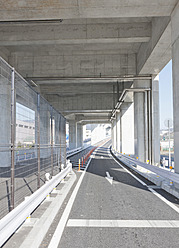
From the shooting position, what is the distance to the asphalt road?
4.47m

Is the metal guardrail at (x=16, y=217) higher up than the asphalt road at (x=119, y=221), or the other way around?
the metal guardrail at (x=16, y=217)

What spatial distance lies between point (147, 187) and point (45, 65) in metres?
12.0

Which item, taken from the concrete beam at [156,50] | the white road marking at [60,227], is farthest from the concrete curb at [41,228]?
the concrete beam at [156,50]

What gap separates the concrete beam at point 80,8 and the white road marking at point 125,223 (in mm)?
7817

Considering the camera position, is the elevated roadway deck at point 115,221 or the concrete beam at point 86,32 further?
the concrete beam at point 86,32

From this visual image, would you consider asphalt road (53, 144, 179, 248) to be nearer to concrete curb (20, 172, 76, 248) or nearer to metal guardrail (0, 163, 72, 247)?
concrete curb (20, 172, 76, 248)

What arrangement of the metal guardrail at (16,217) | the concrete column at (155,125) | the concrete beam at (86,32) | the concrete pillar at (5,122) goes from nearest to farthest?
the metal guardrail at (16,217), the concrete beam at (86,32), the concrete column at (155,125), the concrete pillar at (5,122)

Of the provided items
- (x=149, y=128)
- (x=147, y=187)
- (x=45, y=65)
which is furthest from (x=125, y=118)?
(x=147, y=187)

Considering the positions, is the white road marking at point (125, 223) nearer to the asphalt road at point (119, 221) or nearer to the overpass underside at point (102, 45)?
the asphalt road at point (119, 221)

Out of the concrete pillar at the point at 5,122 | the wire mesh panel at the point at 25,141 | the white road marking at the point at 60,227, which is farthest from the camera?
the concrete pillar at the point at 5,122

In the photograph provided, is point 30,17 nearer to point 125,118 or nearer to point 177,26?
point 177,26

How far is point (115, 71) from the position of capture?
57.9 feet

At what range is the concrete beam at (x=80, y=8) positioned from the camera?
9094mm

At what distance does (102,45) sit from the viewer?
16.3 m
